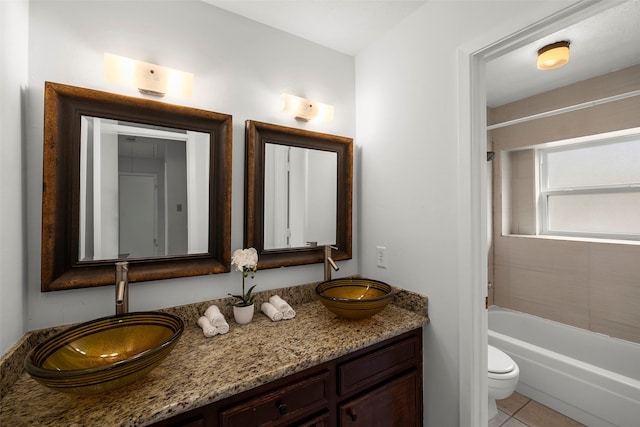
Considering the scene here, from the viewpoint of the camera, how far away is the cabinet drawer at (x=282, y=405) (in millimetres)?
867

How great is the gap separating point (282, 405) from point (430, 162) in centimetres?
125

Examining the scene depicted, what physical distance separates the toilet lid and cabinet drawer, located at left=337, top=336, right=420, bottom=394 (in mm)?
836

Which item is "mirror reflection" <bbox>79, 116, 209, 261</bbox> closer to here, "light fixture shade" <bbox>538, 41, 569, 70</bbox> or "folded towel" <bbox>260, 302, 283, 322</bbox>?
"folded towel" <bbox>260, 302, 283, 322</bbox>

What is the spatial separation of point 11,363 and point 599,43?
3304mm

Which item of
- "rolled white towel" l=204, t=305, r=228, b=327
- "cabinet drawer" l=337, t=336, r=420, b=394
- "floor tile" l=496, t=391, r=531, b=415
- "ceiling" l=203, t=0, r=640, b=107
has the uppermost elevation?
"ceiling" l=203, t=0, r=640, b=107

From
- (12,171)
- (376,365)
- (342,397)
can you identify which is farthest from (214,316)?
(12,171)

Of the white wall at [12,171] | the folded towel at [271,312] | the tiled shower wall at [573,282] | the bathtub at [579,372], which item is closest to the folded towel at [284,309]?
the folded towel at [271,312]

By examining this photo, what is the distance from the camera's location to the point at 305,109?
1.57 metres

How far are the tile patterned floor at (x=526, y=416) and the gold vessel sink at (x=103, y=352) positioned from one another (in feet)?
7.29

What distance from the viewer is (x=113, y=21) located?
3.76 ft

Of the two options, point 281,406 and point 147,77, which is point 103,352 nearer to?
point 281,406

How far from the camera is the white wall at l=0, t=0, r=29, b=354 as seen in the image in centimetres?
83

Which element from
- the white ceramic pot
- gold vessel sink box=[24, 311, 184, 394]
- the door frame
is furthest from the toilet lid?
gold vessel sink box=[24, 311, 184, 394]

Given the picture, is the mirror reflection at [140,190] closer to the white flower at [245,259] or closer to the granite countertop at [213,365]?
the white flower at [245,259]
